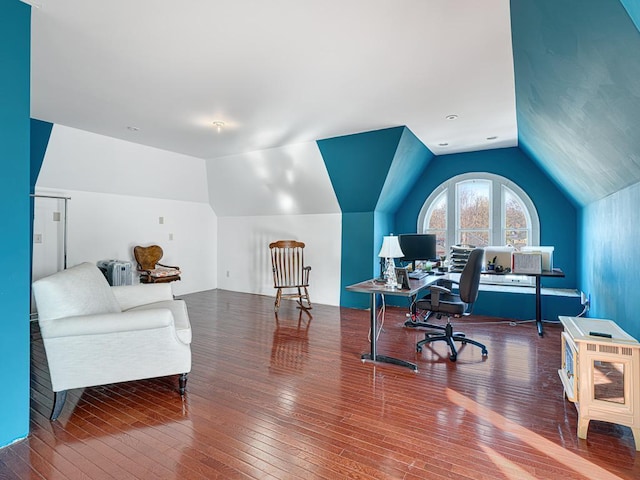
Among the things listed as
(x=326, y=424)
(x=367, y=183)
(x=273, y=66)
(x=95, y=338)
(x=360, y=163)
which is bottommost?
(x=326, y=424)

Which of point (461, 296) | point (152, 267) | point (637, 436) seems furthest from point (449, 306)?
point (152, 267)

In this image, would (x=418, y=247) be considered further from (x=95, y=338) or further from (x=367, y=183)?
(x=95, y=338)

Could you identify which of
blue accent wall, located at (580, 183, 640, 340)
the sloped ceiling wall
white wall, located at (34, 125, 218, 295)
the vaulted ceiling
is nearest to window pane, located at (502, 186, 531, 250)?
the vaulted ceiling

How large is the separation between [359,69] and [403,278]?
192 centimetres

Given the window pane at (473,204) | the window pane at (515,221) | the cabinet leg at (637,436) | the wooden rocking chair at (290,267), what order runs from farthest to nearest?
the window pane at (473,204), the wooden rocking chair at (290,267), the window pane at (515,221), the cabinet leg at (637,436)

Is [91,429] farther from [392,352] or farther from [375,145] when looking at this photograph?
[375,145]

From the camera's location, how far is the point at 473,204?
18.9ft

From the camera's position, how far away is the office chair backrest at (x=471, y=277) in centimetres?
333

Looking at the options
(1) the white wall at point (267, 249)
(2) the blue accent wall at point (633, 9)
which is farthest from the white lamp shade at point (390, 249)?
(1) the white wall at point (267, 249)

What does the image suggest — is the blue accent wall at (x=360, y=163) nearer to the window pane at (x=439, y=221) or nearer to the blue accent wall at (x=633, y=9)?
the window pane at (x=439, y=221)

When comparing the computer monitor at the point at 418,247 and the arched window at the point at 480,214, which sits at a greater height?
the arched window at the point at 480,214

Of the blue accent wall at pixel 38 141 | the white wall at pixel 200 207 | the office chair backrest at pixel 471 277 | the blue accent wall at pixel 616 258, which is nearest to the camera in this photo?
the blue accent wall at pixel 616 258

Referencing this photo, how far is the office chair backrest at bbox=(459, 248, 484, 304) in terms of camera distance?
333cm

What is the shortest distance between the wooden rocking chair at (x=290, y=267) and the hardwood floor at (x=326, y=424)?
2052 mm
